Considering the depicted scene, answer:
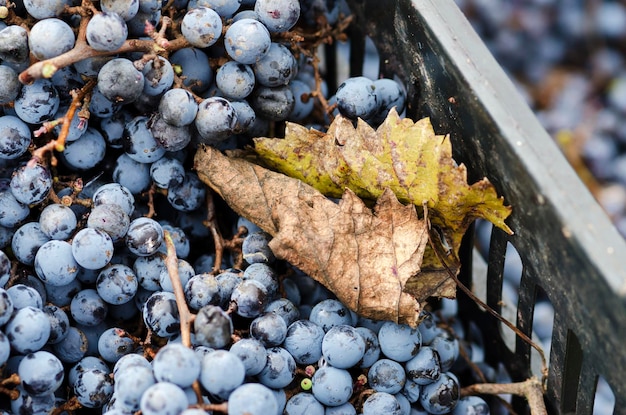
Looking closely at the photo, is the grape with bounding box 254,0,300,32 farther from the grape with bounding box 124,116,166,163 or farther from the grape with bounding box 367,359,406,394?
the grape with bounding box 367,359,406,394

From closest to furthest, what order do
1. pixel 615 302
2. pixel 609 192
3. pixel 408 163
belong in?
pixel 615 302
pixel 408 163
pixel 609 192

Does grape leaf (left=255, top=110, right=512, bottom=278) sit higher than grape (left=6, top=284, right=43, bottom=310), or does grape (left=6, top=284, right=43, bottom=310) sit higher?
grape leaf (left=255, top=110, right=512, bottom=278)

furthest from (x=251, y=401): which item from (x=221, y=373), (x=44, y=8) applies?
(x=44, y=8)

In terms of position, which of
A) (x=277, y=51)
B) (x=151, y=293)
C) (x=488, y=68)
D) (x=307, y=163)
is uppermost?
(x=488, y=68)

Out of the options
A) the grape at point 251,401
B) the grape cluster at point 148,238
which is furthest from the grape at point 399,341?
the grape at point 251,401

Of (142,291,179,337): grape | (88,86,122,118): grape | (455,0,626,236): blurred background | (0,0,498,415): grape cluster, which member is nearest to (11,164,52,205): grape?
(0,0,498,415): grape cluster

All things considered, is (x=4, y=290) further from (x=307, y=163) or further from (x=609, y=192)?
(x=609, y=192)

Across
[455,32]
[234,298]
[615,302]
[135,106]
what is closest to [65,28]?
[135,106]
